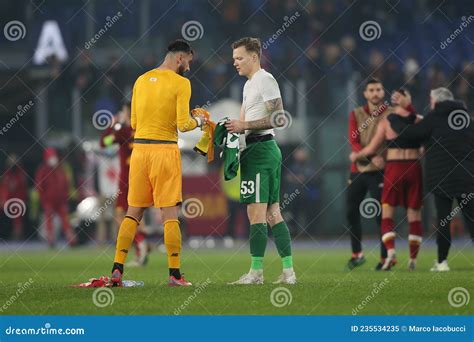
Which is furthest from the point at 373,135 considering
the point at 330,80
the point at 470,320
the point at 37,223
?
the point at 37,223

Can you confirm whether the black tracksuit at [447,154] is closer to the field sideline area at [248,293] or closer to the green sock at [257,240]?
the field sideline area at [248,293]

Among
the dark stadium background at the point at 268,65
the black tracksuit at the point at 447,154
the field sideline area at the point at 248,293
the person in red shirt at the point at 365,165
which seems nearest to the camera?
the field sideline area at the point at 248,293

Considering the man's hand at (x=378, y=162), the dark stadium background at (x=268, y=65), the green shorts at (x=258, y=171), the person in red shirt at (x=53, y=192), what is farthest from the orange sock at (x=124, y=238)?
the person in red shirt at (x=53, y=192)

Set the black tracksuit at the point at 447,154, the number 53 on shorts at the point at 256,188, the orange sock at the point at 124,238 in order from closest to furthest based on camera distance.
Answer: the orange sock at the point at 124,238
the number 53 on shorts at the point at 256,188
the black tracksuit at the point at 447,154

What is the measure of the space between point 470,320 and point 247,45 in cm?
Result: 393

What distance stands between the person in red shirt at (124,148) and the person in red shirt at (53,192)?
795cm

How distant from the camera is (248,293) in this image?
9.89m

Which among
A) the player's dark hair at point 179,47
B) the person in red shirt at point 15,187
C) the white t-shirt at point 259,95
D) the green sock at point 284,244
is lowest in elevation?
the person in red shirt at point 15,187

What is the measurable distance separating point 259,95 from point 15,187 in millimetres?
16336

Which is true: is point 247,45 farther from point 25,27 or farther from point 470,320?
point 25,27

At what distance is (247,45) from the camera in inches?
426

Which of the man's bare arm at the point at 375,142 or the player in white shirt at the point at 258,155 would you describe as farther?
the man's bare arm at the point at 375,142

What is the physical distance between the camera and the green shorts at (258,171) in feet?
35.2

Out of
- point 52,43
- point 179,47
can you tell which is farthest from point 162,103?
point 52,43
